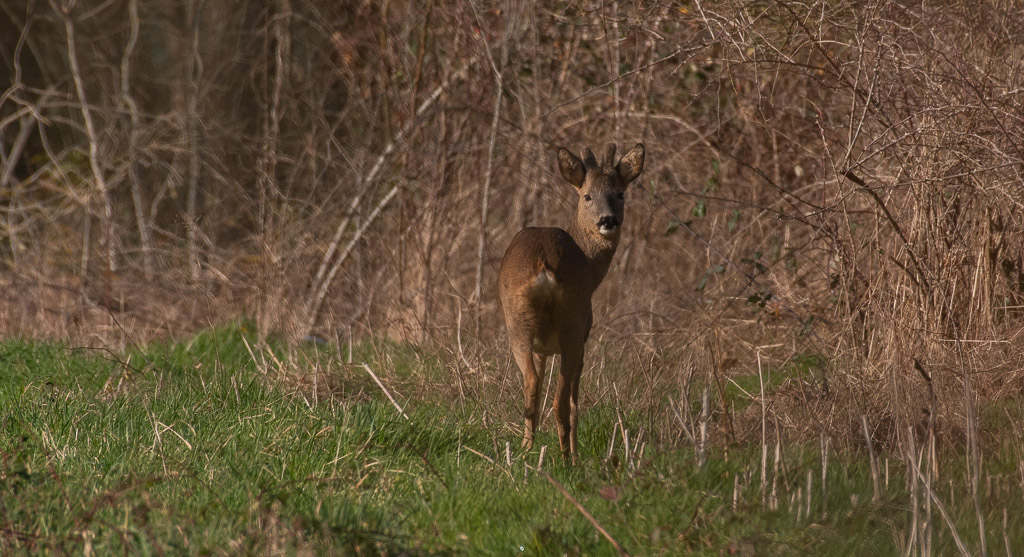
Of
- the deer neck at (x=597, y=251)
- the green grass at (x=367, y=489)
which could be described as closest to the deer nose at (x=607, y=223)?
the deer neck at (x=597, y=251)

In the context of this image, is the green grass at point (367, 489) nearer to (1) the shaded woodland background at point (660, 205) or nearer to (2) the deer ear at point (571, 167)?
(1) the shaded woodland background at point (660, 205)

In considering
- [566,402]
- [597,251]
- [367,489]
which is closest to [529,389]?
[566,402]

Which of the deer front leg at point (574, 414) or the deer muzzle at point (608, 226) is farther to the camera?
the deer muzzle at point (608, 226)

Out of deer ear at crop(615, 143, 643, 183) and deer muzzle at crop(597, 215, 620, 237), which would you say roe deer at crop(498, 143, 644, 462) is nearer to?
deer muzzle at crop(597, 215, 620, 237)

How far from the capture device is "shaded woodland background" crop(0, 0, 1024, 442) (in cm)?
553

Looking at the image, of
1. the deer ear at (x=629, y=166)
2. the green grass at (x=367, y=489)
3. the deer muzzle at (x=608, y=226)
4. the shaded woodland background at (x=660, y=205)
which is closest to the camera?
the green grass at (x=367, y=489)

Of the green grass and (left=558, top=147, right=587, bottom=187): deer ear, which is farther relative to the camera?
(left=558, top=147, right=587, bottom=187): deer ear

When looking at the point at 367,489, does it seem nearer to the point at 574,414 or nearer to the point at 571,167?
the point at 574,414

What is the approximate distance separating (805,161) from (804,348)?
1.91 m

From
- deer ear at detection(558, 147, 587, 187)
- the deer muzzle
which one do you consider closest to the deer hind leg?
the deer muzzle

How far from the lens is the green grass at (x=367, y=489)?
130 inches

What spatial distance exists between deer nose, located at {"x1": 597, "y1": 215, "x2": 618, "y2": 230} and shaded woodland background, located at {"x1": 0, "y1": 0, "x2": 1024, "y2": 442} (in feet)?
2.26

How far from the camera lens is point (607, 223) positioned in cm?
494

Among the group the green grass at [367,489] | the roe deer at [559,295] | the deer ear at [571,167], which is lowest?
the green grass at [367,489]
